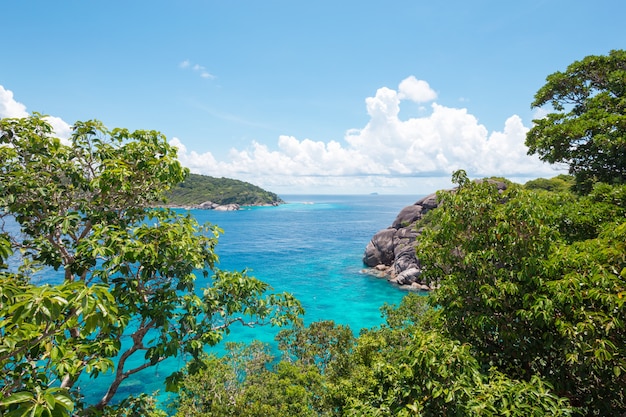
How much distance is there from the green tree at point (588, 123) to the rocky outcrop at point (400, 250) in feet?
101

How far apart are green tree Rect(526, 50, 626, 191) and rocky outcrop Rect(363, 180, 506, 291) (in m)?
30.7

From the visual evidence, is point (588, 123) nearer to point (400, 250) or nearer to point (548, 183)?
point (400, 250)

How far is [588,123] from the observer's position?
641 inches

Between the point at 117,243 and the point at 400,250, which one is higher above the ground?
the point at 117,243

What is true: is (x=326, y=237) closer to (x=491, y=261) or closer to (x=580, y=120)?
(x=580, y=120)

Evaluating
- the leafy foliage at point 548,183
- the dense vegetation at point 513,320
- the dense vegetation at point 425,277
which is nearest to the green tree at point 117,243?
the dense vegetation at point 425,277

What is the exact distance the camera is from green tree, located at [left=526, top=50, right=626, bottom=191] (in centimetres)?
1572

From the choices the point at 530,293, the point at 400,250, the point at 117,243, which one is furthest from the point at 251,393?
the point at 400,250

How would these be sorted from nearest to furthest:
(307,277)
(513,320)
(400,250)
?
(513,320)
(400,250)
(307,277)

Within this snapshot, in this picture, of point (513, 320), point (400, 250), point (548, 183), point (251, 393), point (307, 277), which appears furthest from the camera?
point (548, 183)

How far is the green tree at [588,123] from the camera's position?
1572 cm

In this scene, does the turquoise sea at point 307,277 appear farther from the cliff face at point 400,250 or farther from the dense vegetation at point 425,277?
the dense vegetation at point 425,277

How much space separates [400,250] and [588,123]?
39093mm

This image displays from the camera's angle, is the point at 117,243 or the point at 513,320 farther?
the point at 513,320
